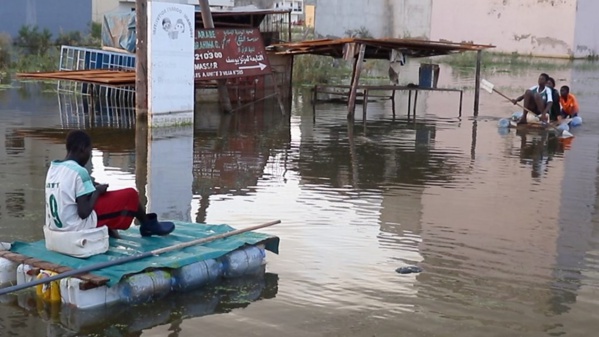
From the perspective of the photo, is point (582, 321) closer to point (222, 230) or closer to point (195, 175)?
point (222, 230)

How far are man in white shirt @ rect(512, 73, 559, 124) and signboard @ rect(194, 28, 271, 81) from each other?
587 centimetres

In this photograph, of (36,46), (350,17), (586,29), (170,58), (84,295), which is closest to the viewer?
(84,295)

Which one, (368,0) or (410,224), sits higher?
(368,0)

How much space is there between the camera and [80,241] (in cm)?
602

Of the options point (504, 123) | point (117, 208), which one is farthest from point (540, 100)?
point (117, 208)

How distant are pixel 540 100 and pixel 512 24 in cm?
3518

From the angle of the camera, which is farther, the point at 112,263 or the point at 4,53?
the point at 4,53

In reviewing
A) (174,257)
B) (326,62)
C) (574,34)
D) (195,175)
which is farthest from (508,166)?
(574,34)

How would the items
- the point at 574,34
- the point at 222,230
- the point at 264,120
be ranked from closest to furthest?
the point at 222,230 < the point at 264,120 < the point at 574,34

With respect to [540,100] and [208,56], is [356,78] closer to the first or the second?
[208,56]

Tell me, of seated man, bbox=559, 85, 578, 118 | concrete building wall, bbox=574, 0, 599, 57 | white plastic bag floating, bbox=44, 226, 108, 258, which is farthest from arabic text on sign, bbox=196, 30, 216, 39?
concrete building wall, bbox=574, 0, 599, 57

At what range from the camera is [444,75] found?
115ft

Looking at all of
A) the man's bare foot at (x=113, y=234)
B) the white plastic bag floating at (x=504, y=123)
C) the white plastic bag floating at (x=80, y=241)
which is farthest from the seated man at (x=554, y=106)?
the white plastic bag floating at (x=80, y=241)

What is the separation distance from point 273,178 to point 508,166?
3.92 meters
